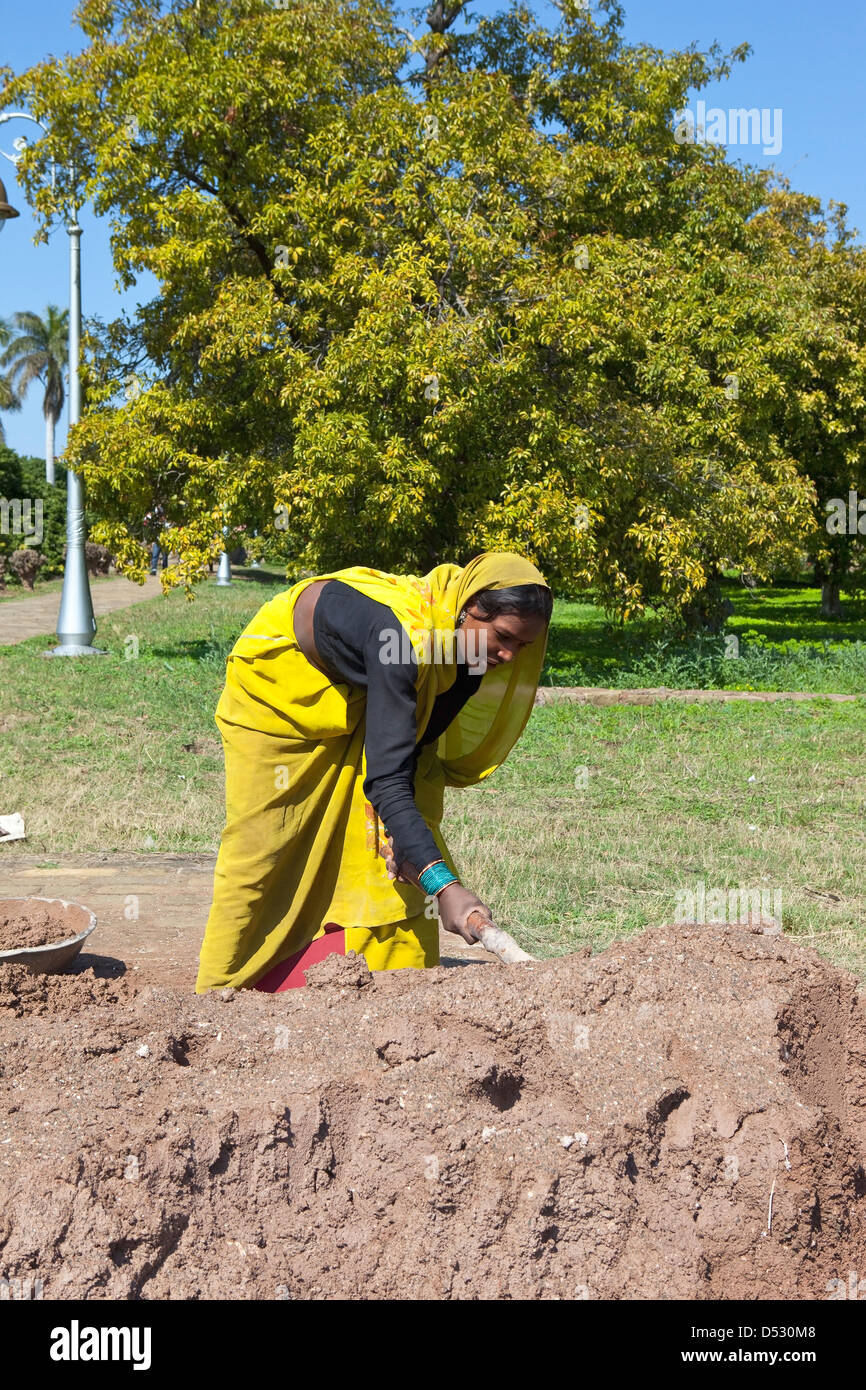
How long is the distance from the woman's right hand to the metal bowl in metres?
1.27

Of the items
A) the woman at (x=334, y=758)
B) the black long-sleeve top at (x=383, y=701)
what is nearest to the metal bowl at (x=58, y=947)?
the woman at (x=334, y=758)

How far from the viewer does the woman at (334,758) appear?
3.01 meters

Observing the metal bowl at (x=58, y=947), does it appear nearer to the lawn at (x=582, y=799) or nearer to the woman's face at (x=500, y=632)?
the woman's face at (x=500, y=632)

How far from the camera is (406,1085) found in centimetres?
231

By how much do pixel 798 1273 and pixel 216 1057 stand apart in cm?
Result: 117

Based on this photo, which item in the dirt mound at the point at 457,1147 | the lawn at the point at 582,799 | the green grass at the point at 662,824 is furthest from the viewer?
the lawn at the point at 582,799

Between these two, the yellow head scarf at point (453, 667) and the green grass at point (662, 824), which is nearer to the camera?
the yellow head scarf at point (453, 667)

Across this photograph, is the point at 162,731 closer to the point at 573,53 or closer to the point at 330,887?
the point at 330,887

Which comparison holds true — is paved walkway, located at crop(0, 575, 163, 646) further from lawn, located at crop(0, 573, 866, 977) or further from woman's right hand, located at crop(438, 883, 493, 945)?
woman's right hand, located at crop(438, 883, 493, 945)

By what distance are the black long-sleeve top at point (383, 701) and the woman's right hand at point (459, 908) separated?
87 mm

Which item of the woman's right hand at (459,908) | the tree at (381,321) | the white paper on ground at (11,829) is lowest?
the white paper on ground at (11,829)

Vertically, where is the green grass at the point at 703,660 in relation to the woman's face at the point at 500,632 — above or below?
below

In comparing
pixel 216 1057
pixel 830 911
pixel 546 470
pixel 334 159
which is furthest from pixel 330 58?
pixel 216 1057

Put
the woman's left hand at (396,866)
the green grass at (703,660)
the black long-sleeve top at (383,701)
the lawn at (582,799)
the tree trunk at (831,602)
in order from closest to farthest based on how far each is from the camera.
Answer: the black long-sleeve top at (383,701) → the woman's left hand at (396,866) → the lawn at (582,799) → the green grass at (703,660) → the tree trunk at (831,602)
